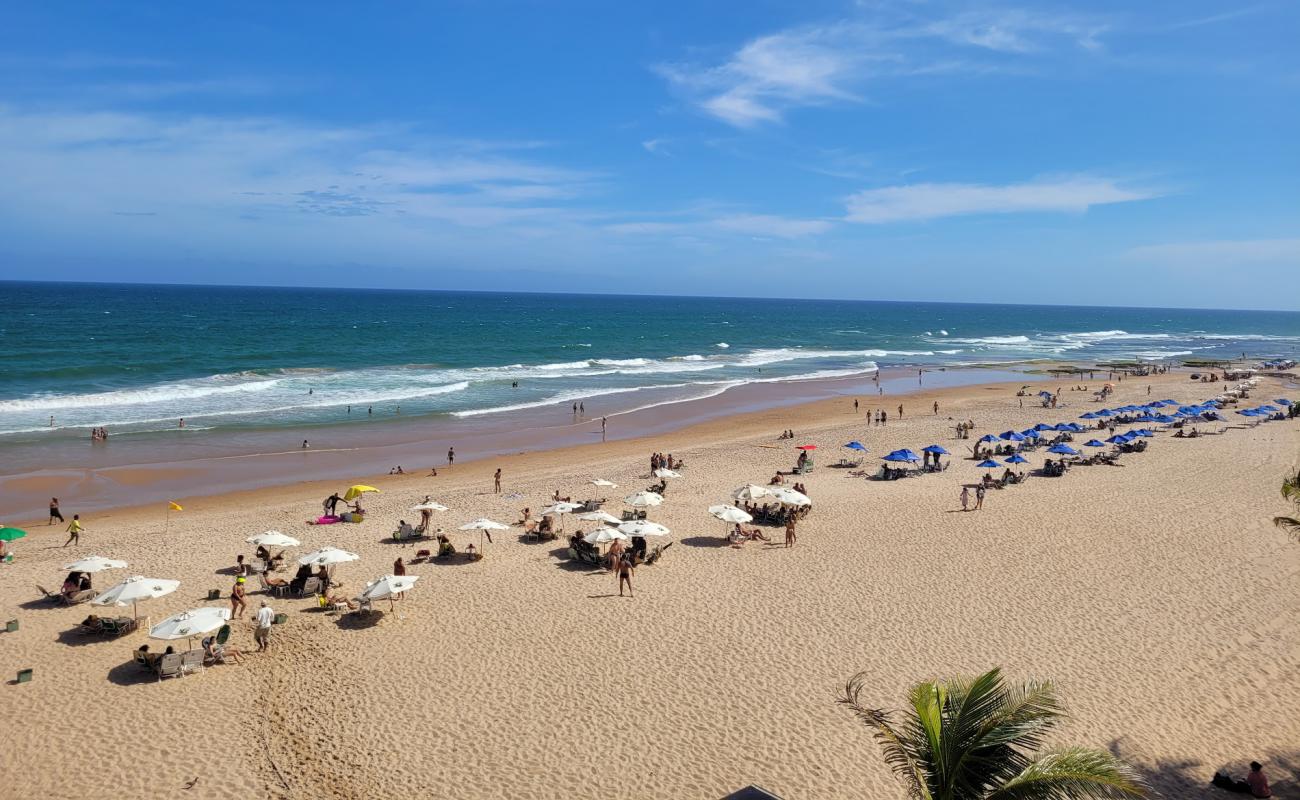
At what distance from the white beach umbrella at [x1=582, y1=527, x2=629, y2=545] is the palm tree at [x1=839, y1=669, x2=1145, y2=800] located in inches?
381

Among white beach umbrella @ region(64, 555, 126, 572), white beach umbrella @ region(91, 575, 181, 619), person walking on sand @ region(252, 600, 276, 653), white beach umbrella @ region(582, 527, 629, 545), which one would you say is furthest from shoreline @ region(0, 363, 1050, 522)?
person walking on sand @ region(252, 600, 276, 653)

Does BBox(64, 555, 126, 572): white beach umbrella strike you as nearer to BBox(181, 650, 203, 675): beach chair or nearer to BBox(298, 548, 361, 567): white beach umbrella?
BBox(298, 548, 361, 567): white beach umbrella

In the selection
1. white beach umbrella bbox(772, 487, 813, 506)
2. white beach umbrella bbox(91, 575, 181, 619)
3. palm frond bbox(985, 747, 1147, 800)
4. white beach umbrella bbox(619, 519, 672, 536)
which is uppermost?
palm frond bbox(985, 747, 1147, 800)

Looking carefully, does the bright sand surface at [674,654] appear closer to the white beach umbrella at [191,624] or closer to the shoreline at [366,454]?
the white beach umbrella at [191,624]

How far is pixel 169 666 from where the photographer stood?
11.3 m

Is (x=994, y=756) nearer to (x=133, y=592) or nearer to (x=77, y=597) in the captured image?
(x=133, y=592)

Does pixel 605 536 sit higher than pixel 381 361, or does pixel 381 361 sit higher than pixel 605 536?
pixel 381 361

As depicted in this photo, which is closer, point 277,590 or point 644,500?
point 277,590

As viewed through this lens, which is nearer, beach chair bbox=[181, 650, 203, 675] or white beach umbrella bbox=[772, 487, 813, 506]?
beach chair bbox=[181, 650, 203, 675]

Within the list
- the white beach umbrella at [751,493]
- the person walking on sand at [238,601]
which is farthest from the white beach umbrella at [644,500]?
the person walking on sand at [238,601]

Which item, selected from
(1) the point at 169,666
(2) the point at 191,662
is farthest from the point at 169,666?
(2) the point at 191,662

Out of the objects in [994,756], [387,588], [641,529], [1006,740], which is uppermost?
[1006,740]

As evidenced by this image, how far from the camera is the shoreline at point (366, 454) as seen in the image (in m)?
23.5

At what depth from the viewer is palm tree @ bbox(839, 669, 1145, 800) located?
590cm
